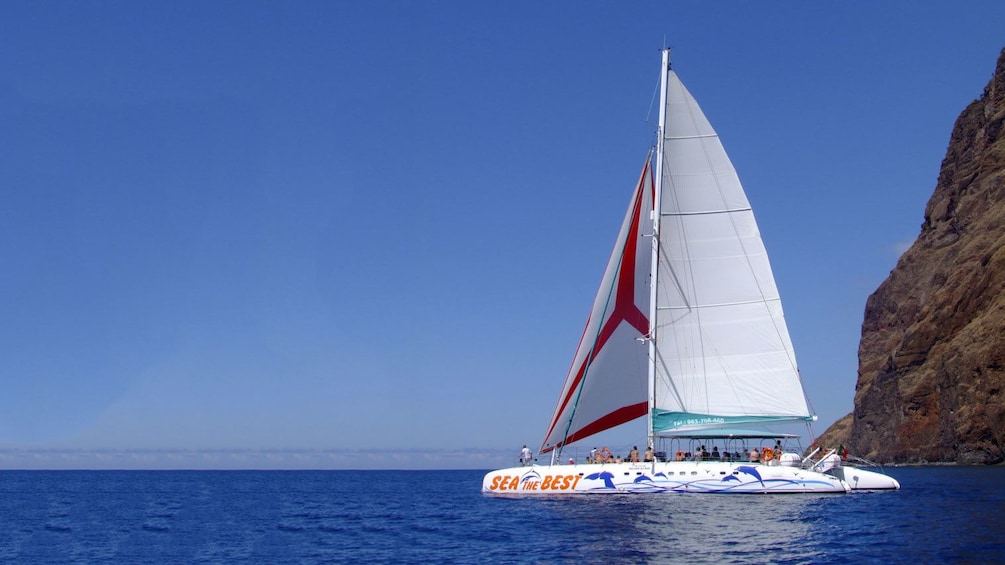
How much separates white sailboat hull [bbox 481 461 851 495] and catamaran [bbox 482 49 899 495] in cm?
8

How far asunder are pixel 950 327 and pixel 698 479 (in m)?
55.8

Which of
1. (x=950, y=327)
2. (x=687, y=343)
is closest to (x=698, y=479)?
(x=687, y=343)

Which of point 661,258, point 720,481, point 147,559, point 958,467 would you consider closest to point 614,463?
point 720,481

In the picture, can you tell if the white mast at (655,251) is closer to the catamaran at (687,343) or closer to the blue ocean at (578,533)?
the catamaran at (687,343)

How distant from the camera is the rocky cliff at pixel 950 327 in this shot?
7069 centimetres

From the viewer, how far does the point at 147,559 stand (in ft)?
80.6

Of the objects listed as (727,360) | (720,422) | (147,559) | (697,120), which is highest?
(697,120)

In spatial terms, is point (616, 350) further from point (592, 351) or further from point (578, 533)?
point (578, 533)

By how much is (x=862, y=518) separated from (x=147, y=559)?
20.4m

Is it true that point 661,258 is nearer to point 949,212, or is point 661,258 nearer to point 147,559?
point 147,559

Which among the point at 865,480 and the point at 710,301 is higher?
the point at 710,301

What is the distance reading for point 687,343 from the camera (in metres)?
35.2

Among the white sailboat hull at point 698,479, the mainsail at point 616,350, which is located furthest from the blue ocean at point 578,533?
the mainsail at point 616,350

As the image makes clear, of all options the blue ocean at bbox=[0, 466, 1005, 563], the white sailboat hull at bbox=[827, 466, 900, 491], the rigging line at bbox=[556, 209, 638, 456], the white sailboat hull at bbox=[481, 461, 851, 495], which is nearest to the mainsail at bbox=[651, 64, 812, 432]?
the rigging line at bbox=[556, 209, 638, 456]
